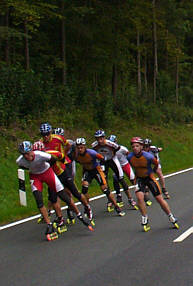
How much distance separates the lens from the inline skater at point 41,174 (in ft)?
33.8

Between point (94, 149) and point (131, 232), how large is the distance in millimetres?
3624

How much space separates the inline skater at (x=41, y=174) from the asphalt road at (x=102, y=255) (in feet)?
1.64

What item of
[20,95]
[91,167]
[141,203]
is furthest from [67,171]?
[20,95]

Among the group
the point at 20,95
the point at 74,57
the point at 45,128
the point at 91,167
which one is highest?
the point at 74,57

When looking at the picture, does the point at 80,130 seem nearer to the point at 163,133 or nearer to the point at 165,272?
the point at 163,133

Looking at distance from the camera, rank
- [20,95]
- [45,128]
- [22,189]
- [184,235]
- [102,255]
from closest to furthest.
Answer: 1. [102,255]
2. [184,235]
3. [45,128]
4. [22,189]
5. [20,95]

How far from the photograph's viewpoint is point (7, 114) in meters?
20.8

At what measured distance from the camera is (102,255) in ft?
28.9

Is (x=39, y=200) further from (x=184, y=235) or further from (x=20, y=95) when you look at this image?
(x=20, y=95)

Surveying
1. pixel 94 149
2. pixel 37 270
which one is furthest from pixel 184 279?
pixel 94 149

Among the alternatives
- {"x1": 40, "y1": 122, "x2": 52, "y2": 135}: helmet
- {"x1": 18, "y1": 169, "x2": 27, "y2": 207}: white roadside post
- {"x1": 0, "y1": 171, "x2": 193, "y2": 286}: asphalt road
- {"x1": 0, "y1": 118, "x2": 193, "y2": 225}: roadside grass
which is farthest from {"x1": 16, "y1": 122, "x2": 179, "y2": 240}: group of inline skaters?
{"x1": 0, "y1": 118, "x2": 193, "y2": 225}: roadside grass

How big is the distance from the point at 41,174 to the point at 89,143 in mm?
13941

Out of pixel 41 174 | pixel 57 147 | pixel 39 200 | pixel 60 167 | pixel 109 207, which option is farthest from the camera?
pixel 109 207

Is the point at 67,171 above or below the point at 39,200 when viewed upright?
above
